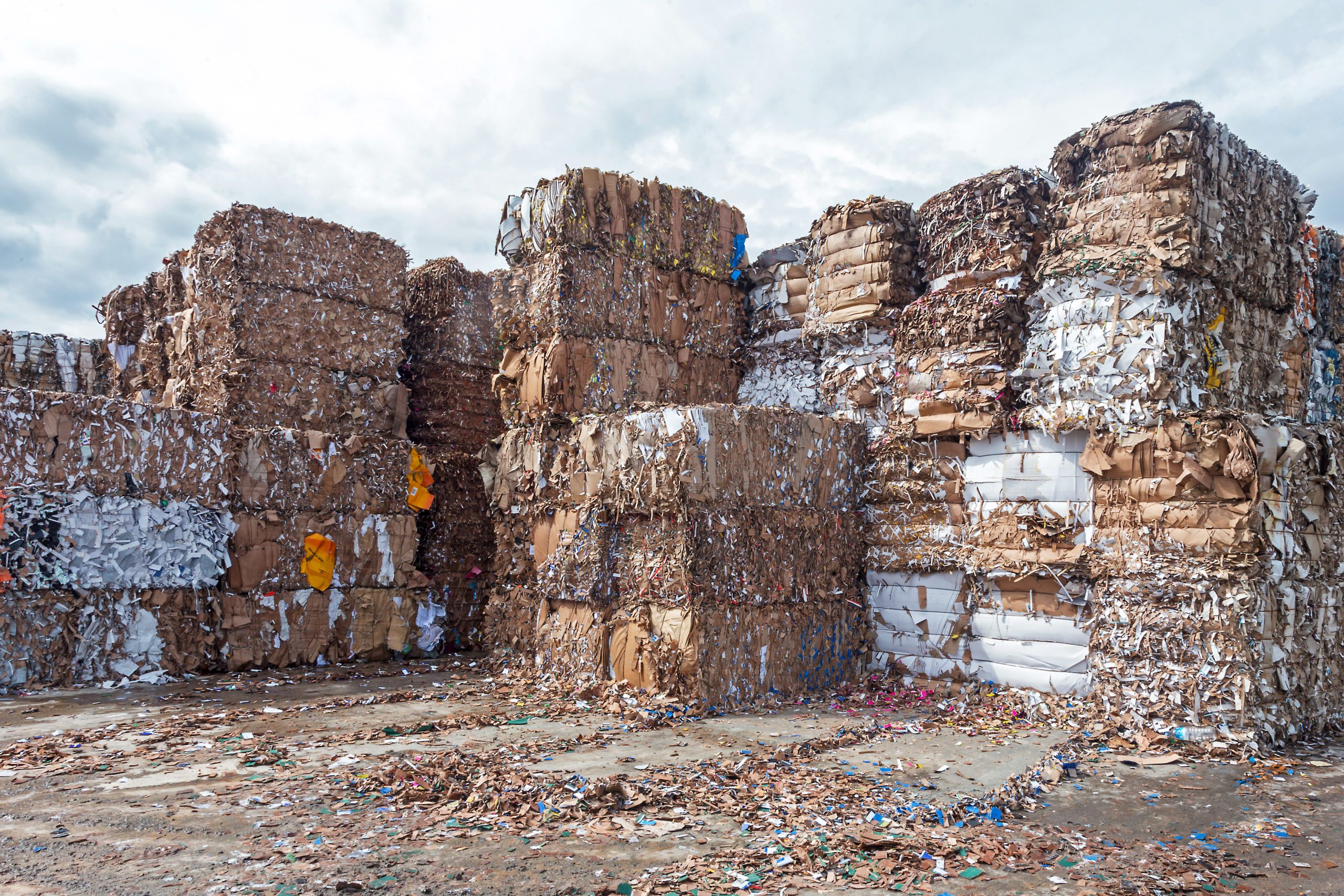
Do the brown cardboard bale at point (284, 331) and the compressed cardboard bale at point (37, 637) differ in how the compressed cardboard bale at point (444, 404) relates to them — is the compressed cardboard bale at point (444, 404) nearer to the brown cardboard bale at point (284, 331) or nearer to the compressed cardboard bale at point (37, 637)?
the brown cardboard bale at point (284, 331)

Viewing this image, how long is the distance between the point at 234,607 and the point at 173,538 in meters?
0.69

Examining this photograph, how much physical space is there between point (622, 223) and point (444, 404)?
107 inches

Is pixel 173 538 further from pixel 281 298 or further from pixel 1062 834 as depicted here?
pixel 1062 834

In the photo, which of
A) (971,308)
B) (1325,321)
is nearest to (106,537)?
(971,308)

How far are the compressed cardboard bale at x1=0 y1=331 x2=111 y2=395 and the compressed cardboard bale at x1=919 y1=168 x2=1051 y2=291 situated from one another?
8275mm

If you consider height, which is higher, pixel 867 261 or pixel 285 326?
pixel 867 261

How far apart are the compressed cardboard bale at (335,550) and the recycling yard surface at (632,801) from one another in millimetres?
1310

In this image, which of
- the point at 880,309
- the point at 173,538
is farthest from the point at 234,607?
the point at 880,309

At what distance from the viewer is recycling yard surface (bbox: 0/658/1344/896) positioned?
298 cm

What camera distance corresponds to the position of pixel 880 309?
21.6 ft

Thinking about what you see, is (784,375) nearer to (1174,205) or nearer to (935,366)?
(935,366)

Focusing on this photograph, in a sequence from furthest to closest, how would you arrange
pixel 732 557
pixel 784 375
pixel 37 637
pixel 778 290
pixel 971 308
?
pixel 778 290 → pixel 784 375 → pixel 971 308 → pixel 37 637 → pixel 732 557

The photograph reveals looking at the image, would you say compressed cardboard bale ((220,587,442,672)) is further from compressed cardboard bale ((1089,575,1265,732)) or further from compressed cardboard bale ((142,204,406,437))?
compressed cardboard bale ((1089,575,1265,732))

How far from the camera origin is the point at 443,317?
8.50m
